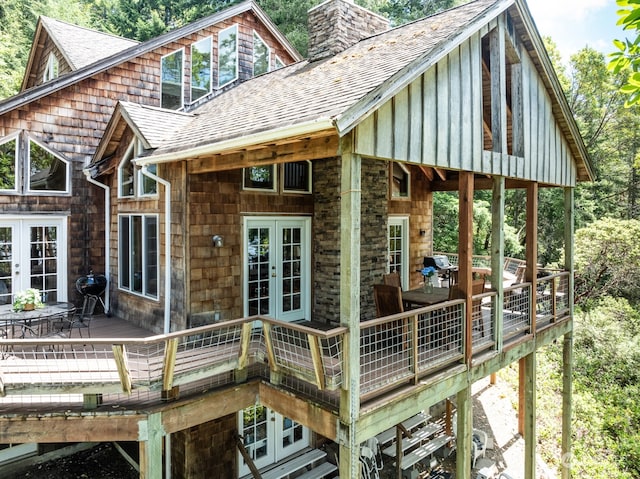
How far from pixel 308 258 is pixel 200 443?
348cm

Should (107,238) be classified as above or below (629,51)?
below

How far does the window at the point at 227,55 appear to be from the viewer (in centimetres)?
1123

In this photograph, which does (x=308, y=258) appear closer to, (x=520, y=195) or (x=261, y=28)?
(x=261, y=28)

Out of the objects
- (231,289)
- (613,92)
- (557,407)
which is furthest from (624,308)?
(231,289)

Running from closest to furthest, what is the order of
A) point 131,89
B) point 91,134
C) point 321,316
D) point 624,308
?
point 321,316
point 91,134
point 131,89
point 624,308

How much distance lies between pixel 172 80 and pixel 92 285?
5.17 meters

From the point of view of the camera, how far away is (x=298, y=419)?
509cm

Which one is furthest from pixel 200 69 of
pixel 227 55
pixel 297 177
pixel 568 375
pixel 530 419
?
pixel 568 375

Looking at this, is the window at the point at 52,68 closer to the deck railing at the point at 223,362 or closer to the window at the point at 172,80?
the window at the point at 172,80

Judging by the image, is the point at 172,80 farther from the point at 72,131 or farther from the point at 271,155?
the point at 271,155

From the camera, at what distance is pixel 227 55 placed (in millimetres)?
11398

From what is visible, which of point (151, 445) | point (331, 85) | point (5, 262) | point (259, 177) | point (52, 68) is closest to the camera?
point (151, 445)

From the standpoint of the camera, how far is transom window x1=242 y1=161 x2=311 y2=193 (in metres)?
7.21

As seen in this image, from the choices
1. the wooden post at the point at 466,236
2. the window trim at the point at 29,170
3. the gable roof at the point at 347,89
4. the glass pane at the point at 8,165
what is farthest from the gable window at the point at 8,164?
the wooden post at the point at 466,236
